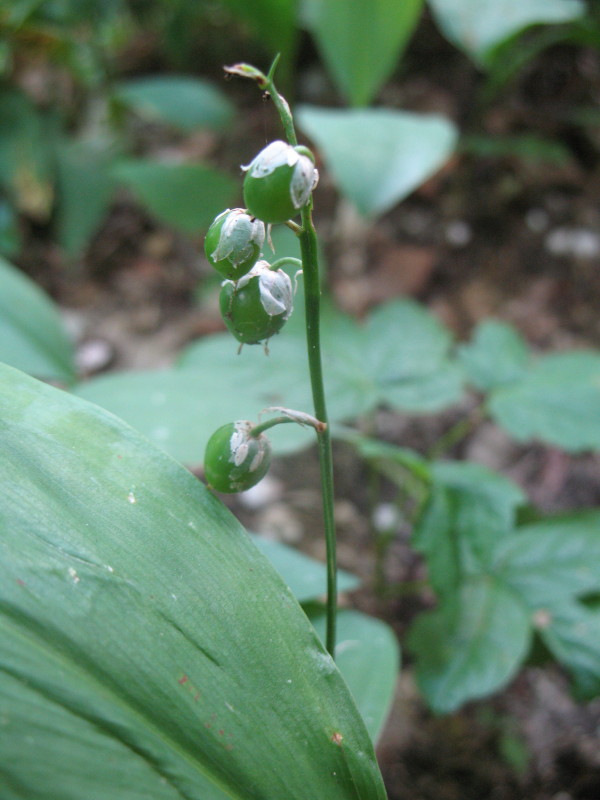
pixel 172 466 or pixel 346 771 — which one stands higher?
pixel 172 466

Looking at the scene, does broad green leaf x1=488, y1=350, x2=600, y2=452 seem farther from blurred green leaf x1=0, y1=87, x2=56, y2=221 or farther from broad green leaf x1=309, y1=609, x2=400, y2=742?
blurred green leaf x1=0, y1=87, x2=56, y2=221

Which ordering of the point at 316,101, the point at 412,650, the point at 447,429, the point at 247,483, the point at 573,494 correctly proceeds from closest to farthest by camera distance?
the point at 247,483, the point at 412,650, the point at 573,494, the point at 447,429, the point at 316,101

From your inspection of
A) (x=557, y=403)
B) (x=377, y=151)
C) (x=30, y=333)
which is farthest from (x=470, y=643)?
(x=377, y=151)

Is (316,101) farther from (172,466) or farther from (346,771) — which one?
(346,771)

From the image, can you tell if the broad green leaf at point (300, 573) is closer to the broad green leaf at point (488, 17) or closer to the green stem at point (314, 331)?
the green stem at point (314, 331)

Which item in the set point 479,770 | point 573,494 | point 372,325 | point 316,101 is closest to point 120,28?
point 316,101

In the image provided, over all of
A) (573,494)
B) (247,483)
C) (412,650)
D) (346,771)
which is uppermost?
(247,483)

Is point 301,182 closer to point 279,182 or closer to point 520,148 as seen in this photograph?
point 279,182
